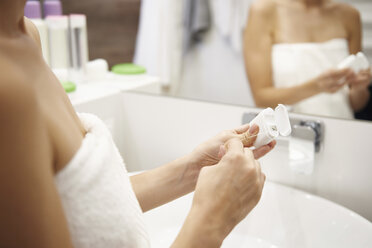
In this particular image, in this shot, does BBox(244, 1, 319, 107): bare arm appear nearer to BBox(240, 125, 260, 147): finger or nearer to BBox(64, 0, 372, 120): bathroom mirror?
BBox(64, 0, 372, 120): bathroom mirror

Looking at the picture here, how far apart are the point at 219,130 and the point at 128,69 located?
0.34 meters

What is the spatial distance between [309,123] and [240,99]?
0.19 meters

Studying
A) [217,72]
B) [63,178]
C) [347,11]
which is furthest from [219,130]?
[63,178]

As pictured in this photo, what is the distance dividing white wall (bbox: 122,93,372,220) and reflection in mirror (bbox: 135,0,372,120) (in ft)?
0.14

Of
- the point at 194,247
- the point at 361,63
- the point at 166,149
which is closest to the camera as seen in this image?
the point at 194,247

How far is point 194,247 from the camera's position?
510 mm

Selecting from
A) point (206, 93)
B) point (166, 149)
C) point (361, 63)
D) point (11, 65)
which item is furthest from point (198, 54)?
point (11, 65)

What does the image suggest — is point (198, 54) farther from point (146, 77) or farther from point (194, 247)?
point (194, 247)

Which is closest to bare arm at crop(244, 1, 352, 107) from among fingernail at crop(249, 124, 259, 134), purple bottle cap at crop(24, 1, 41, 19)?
fingernail at crop(249, 124, 259, 134)

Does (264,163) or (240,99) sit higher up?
(240,99)

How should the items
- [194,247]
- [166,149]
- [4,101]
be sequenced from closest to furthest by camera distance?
1. [4,101]
2. [194,247]
3. [166,149]

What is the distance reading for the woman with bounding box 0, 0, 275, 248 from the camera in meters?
0.36

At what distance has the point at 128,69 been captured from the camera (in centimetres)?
117

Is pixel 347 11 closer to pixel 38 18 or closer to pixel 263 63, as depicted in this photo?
pixel 263 63
